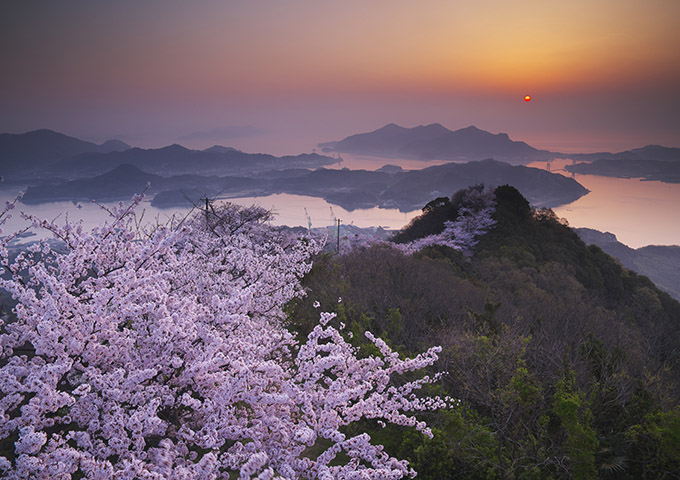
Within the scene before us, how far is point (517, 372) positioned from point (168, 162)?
584 ft

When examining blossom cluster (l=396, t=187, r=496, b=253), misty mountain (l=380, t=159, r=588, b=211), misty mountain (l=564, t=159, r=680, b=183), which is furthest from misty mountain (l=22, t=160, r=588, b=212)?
blossom cluster (l=396, t=187, r=496, b=253)

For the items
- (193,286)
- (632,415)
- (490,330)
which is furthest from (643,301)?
(193,286)

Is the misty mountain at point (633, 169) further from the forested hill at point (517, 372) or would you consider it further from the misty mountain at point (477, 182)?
the forested hill at point (517, 372)

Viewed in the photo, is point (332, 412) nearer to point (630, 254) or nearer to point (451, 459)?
point (451, 459)

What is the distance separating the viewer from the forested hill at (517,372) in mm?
6699

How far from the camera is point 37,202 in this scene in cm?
9581

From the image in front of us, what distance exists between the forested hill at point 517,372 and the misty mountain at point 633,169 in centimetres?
15916

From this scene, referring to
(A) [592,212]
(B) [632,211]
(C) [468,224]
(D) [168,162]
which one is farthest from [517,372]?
(D) [168,162]

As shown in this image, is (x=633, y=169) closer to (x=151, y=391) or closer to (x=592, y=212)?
(x=592, y=212)

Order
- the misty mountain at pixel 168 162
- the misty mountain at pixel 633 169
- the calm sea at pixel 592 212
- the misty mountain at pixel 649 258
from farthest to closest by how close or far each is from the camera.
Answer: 1. the misty mountain at pixel 168 162
2. the misty mountain at pixel 633 169
3. the calm sea at pixel 592 212
4. the misty mountain at pixel 649 258

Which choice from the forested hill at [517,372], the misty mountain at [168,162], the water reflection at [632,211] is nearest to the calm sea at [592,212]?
the water reflection at [632,211]

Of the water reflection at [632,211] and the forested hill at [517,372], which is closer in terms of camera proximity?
the forested hill at [517,372]

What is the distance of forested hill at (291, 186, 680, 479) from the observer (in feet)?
22.0

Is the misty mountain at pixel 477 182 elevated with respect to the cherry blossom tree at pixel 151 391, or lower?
elevated
